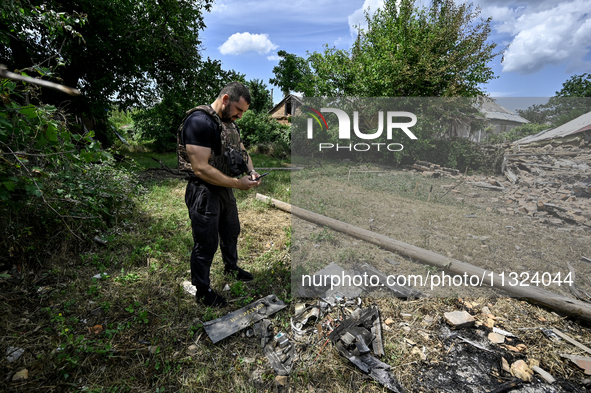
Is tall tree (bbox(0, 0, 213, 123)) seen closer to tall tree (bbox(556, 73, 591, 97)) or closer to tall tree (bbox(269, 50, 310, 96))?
tall tree (bbox(269, 50, 310, 96))

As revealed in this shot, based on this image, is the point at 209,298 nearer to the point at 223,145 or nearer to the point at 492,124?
the point at 223,145

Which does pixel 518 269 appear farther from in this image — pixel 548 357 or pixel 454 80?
pixel 454 80

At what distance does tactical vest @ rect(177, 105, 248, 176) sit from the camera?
→ 2.76 metres

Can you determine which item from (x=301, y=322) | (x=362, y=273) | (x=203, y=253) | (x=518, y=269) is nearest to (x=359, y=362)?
(x=301, y=322)

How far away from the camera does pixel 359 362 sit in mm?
2438

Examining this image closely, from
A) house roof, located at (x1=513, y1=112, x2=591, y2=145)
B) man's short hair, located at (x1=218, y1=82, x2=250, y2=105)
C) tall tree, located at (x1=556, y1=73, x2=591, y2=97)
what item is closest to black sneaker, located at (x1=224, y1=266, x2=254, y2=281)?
man's short hair, located at (x1=218, y1=82, x2=250, y2=105)

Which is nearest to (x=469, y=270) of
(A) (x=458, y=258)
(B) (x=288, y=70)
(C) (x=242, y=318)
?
(A) (x=458, y=258)

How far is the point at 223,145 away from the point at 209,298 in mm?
1649

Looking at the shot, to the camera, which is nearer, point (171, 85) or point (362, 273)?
point (362, 273)

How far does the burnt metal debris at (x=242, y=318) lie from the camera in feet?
8.77

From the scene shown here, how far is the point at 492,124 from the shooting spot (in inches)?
282

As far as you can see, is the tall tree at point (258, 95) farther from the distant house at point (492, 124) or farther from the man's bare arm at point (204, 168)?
the man's bare arm at point (204, 168)

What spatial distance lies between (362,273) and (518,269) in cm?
254

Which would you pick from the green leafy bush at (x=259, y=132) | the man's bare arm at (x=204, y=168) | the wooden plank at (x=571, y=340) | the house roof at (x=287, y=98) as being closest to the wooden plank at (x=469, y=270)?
the wooden plank at (x=571, y=340)
